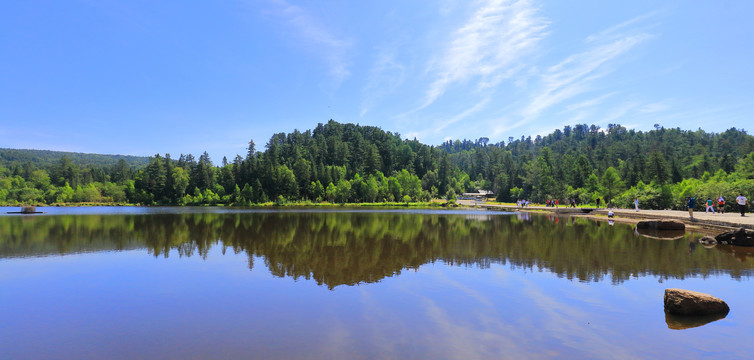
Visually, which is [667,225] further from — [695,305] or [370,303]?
[370,303]

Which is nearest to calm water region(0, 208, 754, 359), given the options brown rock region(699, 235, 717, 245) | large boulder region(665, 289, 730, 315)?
large boulder region(665, 289, 730, 315)

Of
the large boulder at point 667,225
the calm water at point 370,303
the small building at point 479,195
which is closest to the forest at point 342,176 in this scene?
the small building at point 479,195

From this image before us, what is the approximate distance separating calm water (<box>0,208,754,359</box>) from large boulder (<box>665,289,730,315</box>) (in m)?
0.36

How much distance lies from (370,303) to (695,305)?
27.4 feet

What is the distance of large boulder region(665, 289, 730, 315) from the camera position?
31.8ft

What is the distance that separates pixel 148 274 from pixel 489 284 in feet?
42.9

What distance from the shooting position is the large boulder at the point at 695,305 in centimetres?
969

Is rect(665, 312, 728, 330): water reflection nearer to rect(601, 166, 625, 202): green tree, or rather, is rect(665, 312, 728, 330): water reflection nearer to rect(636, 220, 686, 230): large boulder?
rect(636, 220, 686, 230): large boulder

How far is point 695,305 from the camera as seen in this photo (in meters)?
9.70

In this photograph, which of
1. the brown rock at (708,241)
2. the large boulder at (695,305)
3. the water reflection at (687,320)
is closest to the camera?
the water reflection at (687,320)

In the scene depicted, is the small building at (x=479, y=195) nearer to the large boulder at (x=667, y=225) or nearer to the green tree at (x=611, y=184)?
the green tree at (x=611, y=184)

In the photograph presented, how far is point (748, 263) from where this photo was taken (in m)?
16.1

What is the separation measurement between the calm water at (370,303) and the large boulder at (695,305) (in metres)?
0.36

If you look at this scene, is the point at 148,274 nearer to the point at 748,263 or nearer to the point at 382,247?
the point at 382,247
